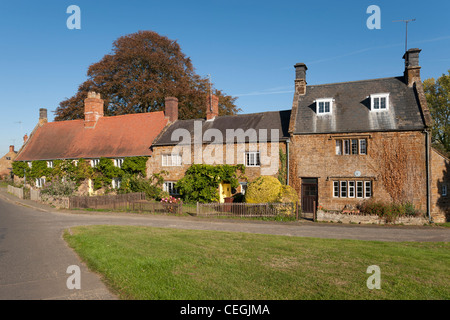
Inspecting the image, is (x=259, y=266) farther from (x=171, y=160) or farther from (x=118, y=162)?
(x=118, y=162)

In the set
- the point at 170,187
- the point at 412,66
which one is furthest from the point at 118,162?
the point at 412,66

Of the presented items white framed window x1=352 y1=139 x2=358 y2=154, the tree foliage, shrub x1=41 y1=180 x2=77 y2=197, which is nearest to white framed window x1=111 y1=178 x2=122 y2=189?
shrub x1=41 y1=180 x2=77 y2=197

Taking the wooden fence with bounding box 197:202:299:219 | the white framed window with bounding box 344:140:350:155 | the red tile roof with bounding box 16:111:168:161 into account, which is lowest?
the wooden fence with bounding box 197:202:299:219

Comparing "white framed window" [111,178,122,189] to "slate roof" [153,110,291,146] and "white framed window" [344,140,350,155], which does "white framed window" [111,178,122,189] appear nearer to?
"slate roof" [153,110,291,146]

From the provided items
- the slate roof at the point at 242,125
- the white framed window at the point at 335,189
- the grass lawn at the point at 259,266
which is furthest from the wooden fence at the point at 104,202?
the white framed window at the point at 335,189

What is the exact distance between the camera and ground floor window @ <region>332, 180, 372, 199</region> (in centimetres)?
2320

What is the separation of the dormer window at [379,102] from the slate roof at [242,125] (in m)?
6.61

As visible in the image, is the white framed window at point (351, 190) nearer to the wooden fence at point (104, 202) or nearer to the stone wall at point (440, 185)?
the stone wall at point (440, 185)

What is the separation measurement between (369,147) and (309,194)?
5.57 meters

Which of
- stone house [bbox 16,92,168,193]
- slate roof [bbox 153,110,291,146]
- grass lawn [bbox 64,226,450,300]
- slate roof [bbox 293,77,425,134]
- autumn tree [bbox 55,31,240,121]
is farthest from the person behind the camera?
autumn tree [bbox 55,31,240,121]

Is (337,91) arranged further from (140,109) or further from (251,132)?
(140,109)

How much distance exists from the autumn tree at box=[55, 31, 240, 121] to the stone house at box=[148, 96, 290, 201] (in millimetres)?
8529

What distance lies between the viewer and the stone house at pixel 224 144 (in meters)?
26.1
